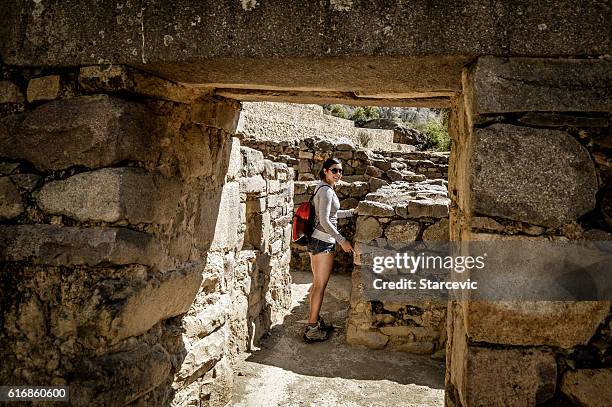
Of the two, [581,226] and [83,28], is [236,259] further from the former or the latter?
[581,226]

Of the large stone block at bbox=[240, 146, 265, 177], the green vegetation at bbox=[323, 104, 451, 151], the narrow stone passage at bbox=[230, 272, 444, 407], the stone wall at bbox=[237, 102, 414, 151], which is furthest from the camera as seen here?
the green vegetation at bbox=[323, 104, 451, 151]

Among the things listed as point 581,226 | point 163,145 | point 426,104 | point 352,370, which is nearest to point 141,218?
point 163,145

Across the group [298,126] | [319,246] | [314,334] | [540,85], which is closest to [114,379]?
[540,85]

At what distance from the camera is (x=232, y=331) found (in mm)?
3477

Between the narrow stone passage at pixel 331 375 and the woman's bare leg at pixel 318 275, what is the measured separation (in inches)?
13.8

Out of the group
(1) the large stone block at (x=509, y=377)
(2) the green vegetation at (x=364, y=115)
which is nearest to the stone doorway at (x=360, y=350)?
(1) the large stone block at (x=509, y=377)

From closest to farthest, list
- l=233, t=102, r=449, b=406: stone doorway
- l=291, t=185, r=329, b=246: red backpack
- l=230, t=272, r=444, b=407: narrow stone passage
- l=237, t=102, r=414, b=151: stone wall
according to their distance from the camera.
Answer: l=230, t=272, r=444, b=407: narrow stone passage → l=233, t=102, r=449, b=406: stone doorway → l=291, t=185, r=329, b=246: red backpack → l=237, t=102, r=414, b=151: stone wall

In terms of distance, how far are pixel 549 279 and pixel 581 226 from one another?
0.22m

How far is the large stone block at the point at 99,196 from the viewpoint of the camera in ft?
5.79

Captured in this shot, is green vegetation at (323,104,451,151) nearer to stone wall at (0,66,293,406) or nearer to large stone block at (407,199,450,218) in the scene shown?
large stone block at (407,199,450,218)

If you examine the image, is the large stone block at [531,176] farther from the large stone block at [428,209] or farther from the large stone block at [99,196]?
the large stone block at [428,209]

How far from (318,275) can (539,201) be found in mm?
2953

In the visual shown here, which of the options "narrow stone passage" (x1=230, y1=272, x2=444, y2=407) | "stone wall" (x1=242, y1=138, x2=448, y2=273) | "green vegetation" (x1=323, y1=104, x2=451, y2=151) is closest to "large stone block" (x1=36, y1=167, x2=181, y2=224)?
"narrow stone passage" (x1=230, y1=272, x2=444, y2=407)

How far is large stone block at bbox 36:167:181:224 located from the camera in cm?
176
